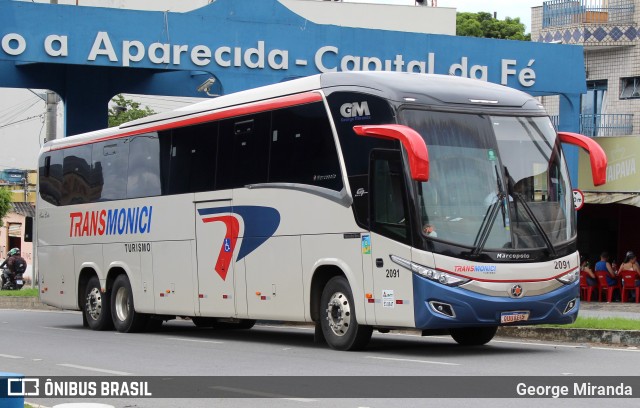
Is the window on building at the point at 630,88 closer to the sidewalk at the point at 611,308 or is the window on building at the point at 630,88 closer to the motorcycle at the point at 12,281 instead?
the sidewalk at the point at 611,308

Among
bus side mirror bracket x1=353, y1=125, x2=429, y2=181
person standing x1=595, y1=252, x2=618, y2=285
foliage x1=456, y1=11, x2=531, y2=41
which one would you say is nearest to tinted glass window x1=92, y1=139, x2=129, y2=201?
bus side mirror bracket x1=353, y1=125, x2=429, y2=181

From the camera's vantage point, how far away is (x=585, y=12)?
3738 centimetres

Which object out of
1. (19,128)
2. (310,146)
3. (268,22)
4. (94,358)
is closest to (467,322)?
(310,146)

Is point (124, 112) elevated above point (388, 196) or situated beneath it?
elevated above

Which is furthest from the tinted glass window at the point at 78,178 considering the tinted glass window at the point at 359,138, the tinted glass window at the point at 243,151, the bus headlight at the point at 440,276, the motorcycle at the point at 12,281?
the motorcycle at the point at 12,281

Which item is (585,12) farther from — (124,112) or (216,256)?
(124,112)

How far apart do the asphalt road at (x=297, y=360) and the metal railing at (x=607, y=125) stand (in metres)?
17.8

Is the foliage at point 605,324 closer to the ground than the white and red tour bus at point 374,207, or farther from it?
closer to the ground

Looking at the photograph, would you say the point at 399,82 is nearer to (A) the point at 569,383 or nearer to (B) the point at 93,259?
(A) the point at 569,383

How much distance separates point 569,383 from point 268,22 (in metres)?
16.6

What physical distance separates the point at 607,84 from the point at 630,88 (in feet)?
2.69

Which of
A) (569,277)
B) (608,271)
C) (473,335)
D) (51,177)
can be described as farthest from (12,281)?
(569,277)

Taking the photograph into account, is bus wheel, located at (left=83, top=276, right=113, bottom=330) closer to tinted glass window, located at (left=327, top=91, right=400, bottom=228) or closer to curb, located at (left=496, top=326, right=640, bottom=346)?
curb, located at (left=496, top=326, right=640, bottom=346)

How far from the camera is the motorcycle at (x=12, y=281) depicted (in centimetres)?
4306
